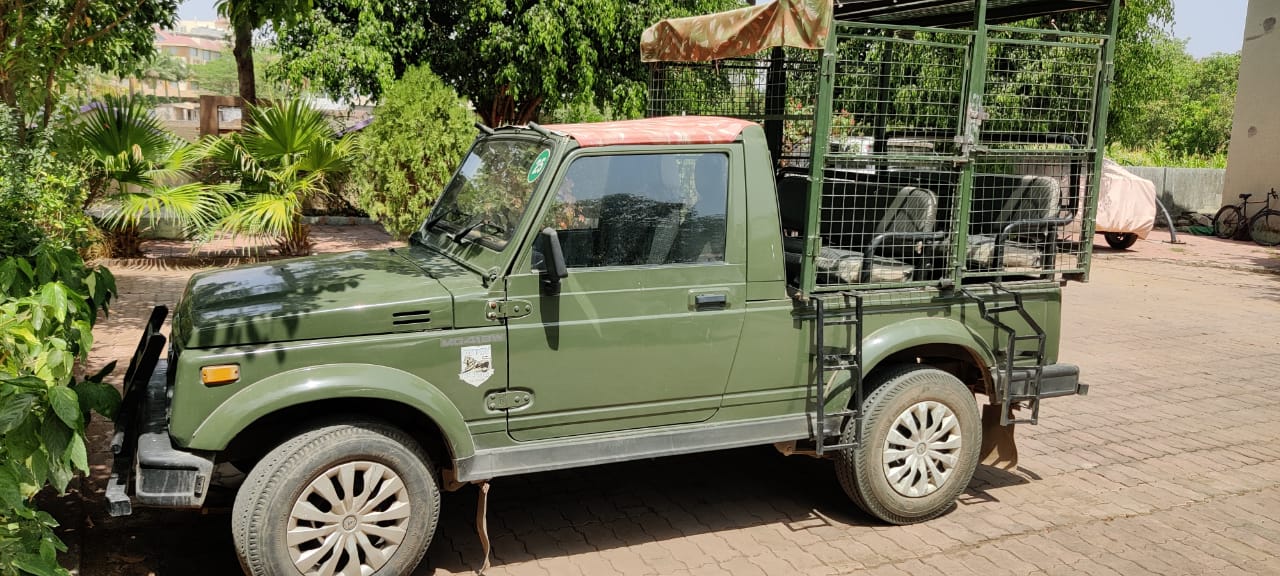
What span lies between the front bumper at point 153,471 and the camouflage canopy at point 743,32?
3.14 metres

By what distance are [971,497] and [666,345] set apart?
2.32 metres

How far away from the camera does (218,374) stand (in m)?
3.83

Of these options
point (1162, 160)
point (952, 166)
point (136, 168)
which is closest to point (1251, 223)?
point (1162, 160)

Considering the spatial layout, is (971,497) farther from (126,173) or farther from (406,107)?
(126,173)

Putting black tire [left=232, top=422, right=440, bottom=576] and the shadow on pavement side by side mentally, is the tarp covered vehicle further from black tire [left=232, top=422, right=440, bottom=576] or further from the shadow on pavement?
black tire [left=232, top=422, right=440, bottom=576]

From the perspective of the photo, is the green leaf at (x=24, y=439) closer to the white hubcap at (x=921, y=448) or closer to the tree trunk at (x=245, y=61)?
the white hubcap at (x=921, y=448)

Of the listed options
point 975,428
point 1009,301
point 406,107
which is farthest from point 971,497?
point 406,107

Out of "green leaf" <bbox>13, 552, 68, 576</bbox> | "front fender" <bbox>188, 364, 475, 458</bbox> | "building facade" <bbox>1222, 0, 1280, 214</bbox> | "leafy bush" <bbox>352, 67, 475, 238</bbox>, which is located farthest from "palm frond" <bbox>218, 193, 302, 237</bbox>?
"building facade" <bbox>1222, 0, 1280, 214</bbox>

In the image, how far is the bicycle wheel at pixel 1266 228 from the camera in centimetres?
2003

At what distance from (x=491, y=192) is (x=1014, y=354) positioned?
2.88 metres

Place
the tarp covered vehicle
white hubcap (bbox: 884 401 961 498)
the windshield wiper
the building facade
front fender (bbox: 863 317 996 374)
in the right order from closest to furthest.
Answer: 1. the windshield wiper
2. front fender (bbox: 863 317 996 374)
3. white hubcap (bbox: 884 401 961 498)
4. the tarp covered vehicle
5. the building facade

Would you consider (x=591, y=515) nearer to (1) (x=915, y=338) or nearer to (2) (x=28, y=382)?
(1) (x=915, y=338)

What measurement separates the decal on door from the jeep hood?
0.15 metres

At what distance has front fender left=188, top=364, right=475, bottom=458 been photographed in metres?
Answer: 3.83
